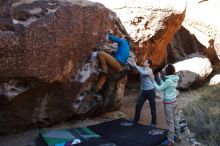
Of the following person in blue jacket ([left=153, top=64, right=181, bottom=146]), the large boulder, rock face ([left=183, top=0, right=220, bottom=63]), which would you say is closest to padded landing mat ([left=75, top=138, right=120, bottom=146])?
person in blue jacket ([left=153, top=64, right=181, bottom=146])

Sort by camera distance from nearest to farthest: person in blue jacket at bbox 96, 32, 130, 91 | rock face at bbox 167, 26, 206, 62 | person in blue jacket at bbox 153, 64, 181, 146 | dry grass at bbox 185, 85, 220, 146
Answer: person in blue jacket at bbox 153, 64, 181, 146, dry grass at bbox 185, 85, 220, 146, person in blue jacket at bbox 96, 32, 130, 91, rock face at bbox 167, 26, 206, 62

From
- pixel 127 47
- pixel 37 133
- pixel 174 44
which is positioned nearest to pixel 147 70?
pixel 127 47

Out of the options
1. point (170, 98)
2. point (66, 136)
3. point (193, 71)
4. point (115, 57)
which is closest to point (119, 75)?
point (115, 57)

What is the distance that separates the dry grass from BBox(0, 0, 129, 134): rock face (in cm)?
201

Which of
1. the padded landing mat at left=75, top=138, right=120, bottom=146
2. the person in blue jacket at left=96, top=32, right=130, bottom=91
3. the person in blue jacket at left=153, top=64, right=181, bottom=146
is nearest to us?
the padded landing mat at left=75, top=138, right=120, bottom=146

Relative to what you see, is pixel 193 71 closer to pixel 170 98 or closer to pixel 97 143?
pixel 170 98

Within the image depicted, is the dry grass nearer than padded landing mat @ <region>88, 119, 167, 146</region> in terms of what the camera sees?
No

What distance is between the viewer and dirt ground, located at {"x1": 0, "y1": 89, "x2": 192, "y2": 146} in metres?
5.92

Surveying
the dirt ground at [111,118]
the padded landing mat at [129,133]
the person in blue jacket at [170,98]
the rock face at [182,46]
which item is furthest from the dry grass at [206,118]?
the rock face at [182,46]

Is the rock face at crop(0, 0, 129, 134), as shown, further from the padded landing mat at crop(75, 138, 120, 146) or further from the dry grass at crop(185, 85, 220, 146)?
the dry grass at crop(185, 85, 220, 146)

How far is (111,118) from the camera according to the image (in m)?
7.37

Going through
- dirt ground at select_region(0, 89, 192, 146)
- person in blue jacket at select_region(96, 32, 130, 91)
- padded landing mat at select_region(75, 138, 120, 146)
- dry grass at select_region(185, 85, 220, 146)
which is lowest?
dirt ground at select_region(0, 89, 192, 146)

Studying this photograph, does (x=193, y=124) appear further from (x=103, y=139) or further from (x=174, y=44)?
(x=174, y=44)

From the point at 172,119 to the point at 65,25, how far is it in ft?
7.87
